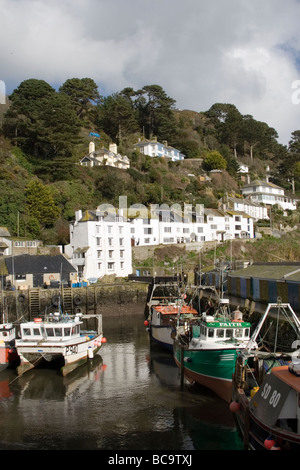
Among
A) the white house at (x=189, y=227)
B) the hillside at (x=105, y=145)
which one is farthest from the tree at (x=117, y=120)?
the white house at (x=189, y=227)

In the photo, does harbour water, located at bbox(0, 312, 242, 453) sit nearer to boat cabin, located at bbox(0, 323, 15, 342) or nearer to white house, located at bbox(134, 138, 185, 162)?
boat cabin, located at bbox(0, 323, 15, 342)

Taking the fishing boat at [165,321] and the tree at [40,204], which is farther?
the tree at [40,204]

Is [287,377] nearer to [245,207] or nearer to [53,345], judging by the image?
[53,345]

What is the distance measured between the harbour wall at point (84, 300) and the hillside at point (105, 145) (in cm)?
1431

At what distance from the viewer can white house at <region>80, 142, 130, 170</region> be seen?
253 feet

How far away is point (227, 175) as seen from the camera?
94.9 m

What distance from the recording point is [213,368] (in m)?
18.9

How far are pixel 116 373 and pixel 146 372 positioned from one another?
1.75 m

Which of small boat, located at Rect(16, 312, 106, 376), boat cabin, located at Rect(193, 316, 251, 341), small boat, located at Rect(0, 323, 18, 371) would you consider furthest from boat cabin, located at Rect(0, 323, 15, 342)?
boat cabin, located at Rect(193, 316, 251, 341)

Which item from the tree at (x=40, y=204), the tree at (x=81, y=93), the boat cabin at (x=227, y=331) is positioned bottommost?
the boat cabin at (x=227, y=331)

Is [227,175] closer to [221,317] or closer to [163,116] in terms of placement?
[163,116]

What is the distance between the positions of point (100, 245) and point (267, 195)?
50.9 m

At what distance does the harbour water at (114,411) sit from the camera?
14664 millimetres

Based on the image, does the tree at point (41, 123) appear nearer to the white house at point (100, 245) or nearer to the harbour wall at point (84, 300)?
the white house at point (100, 245)
